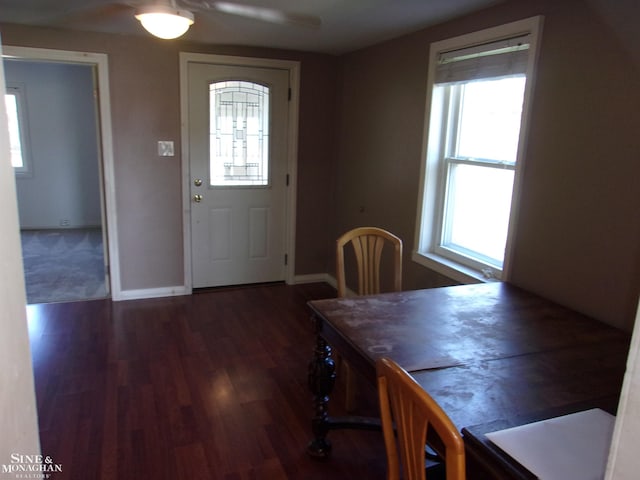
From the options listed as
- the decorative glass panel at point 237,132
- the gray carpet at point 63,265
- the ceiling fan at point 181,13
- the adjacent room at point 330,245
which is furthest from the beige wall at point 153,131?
the ceiling fan at point 181,13

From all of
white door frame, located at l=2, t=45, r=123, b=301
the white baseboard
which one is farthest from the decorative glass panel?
the white baseboard

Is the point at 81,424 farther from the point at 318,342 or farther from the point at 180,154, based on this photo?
the point at 180,154

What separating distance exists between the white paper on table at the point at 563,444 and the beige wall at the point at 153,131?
358cm

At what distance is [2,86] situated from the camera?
75 cm

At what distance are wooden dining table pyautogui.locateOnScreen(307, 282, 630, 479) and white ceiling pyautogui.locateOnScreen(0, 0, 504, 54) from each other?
1.62 metres

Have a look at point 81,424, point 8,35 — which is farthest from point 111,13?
point 81,424

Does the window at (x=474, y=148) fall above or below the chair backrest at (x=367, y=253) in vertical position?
above

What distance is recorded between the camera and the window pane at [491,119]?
104 inches

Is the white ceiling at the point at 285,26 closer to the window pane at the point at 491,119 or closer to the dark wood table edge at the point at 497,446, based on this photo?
the window pane at the point at 491,119

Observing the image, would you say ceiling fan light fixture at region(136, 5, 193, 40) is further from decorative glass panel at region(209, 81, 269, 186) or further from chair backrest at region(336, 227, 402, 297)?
decorative glass panel at region(209, 81, 269, 186)

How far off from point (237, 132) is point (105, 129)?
109 cm

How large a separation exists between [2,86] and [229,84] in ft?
12.0

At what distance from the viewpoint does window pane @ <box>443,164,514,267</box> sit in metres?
2.77

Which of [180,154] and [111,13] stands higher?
[111,13]
